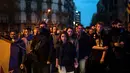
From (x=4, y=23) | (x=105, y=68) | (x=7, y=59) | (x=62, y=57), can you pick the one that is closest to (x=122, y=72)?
(x=105, y=68)

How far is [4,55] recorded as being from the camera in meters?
10.3

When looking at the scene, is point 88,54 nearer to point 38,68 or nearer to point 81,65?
point 81,65

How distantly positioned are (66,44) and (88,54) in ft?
7.41

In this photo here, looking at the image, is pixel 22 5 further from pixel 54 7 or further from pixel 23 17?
pixel 54 7

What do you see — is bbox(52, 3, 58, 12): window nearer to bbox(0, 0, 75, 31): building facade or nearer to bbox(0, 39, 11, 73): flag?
bbox(0, 0, 75, 31): building facade

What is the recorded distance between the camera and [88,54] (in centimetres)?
1378

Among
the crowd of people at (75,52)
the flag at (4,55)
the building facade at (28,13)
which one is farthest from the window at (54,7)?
the flag at (4,55)

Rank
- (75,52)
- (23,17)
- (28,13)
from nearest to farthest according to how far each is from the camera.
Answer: (75,52) → (23,17) → (28,13)

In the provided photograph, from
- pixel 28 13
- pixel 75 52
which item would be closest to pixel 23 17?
pixel 28 13

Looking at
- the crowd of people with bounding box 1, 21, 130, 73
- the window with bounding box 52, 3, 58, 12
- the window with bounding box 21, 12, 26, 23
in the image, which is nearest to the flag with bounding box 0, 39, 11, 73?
the crowd of people with bounding box 1, 21, 130, 73

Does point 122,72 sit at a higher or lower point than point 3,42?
lower

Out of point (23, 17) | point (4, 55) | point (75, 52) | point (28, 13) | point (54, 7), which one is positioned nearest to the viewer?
point (4, 55)

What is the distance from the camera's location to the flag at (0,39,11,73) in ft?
33.4

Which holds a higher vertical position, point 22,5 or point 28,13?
point 22,5
